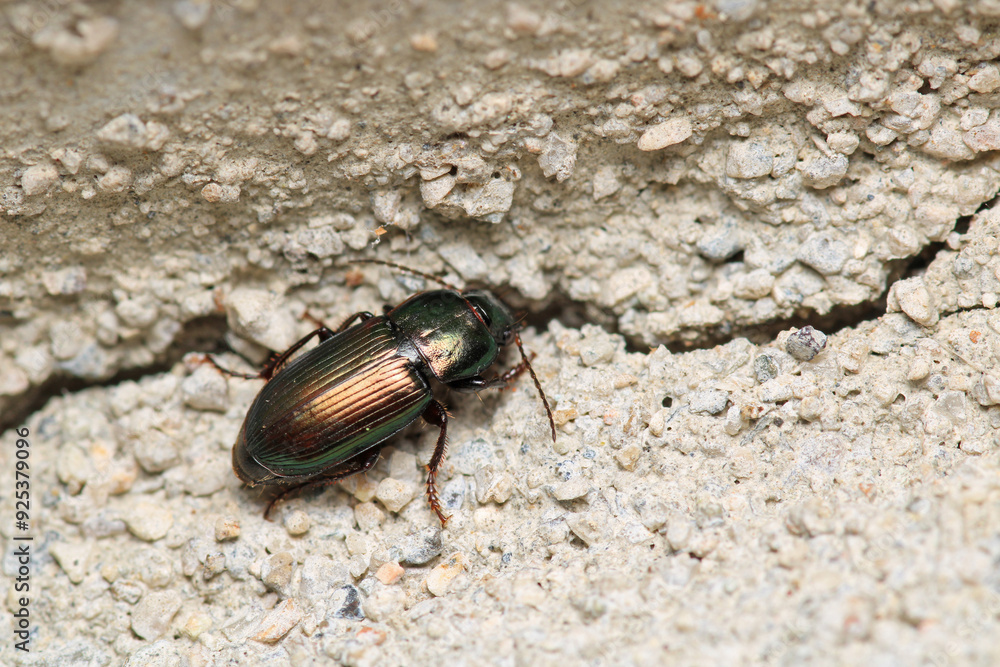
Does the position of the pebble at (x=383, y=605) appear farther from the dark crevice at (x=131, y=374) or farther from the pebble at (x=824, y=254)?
the pebble at (x=824, y=254)

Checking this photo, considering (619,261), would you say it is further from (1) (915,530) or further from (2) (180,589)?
(2) (180,589)

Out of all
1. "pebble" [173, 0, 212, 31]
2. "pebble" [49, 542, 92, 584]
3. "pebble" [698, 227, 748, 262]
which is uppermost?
"pebble" [173, 0, 212, 31]

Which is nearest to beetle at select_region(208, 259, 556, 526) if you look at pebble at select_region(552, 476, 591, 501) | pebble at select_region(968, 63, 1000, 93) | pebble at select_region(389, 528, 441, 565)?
pebble at select_region(389, 528, 441, 565)

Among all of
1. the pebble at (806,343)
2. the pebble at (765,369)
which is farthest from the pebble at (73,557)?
the pebble at (806,343)

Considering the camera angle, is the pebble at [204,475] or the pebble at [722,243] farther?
the pebble at [204,475]

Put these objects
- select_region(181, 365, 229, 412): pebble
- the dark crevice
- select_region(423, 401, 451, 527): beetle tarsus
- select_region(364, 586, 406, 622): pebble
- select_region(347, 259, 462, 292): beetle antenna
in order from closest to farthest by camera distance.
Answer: select_region(364, 586, 406, 622): pebble
select_region(423, 401, 451, 527): beetle tarsus
select_region(347, 259, 462, 292): beetle antenna
select_region(181, 365, 229, 412): pebble
the dark crevice

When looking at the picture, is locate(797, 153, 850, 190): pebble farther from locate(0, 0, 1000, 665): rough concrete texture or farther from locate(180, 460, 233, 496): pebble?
locate(180, 460, 233, 496): pebble
